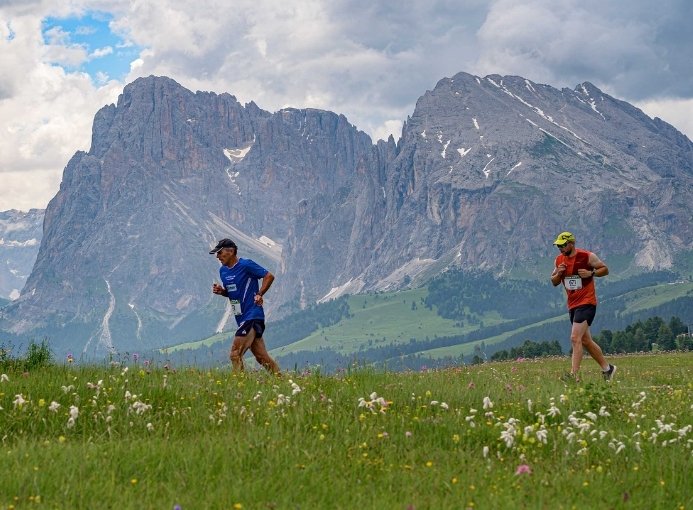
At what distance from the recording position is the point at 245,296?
17438mm

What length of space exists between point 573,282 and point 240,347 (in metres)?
7.58

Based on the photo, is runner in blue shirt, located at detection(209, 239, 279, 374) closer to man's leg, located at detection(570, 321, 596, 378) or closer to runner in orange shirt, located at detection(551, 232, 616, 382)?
runner in orange shirt, located at detection(551, 232, 616, 382)

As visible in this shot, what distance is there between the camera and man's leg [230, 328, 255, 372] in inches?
661

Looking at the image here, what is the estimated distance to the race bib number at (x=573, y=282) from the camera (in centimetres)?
1923

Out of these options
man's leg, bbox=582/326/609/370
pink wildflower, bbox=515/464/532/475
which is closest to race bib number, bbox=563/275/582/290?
man's leg, bbox=582/326/609/370

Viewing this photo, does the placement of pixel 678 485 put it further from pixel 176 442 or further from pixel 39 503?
pixel 39 503

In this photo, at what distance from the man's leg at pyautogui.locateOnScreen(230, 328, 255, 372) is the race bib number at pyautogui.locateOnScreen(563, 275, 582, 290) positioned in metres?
7.10

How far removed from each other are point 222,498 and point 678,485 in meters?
4.35

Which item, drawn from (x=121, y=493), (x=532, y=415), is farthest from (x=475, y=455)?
(x=121, y=493)

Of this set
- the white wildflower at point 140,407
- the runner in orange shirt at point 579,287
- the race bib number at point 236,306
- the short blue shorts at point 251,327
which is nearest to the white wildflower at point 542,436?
the white wildflower at point 140,407

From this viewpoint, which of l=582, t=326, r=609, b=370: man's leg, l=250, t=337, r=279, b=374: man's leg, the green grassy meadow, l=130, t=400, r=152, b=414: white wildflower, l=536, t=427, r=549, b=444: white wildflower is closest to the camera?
the green grassy meadow

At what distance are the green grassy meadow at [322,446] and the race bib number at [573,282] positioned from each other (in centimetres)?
644

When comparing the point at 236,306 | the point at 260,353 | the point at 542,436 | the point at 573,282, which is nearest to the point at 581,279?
the point at 573,282

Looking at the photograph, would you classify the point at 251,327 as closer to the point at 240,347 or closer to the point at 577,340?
the point at 240,347
